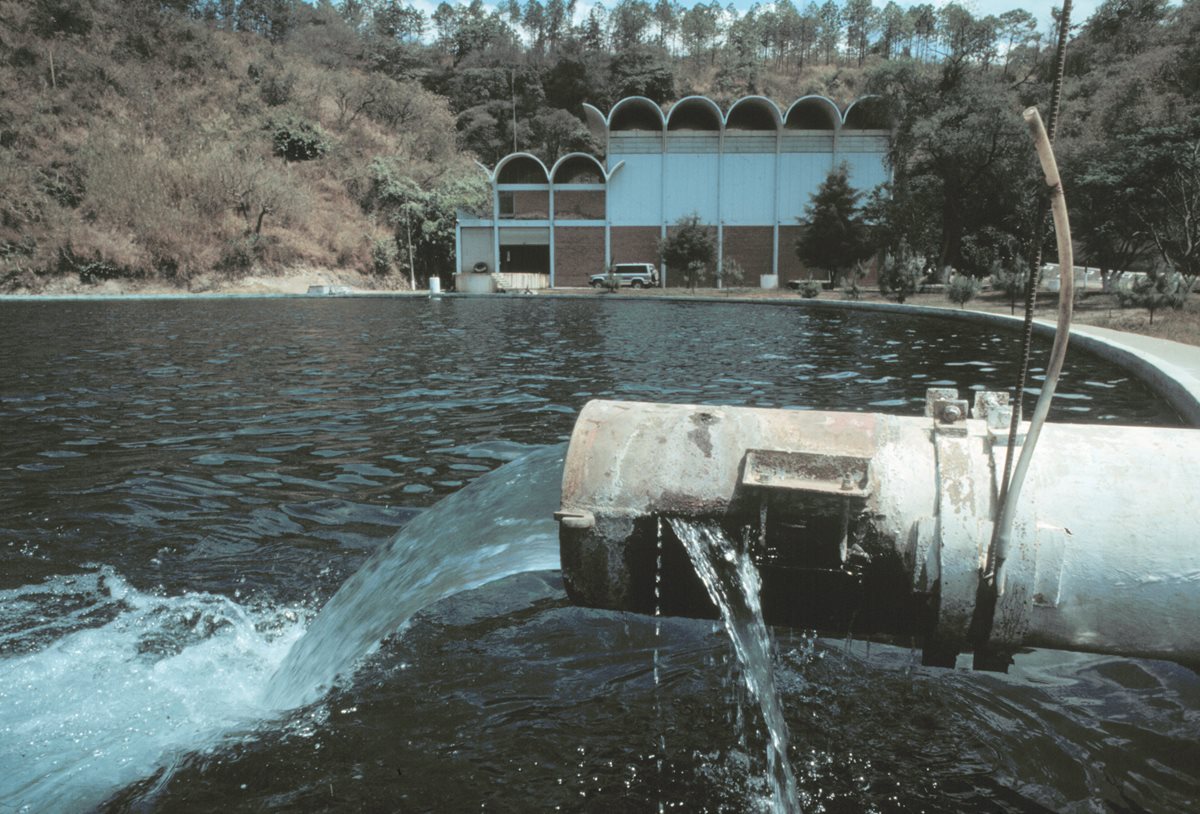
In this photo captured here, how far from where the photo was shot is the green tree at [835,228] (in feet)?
119

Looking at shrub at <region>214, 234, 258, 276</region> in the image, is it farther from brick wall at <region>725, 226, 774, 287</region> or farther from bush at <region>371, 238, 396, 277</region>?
brick wall at <region>725, 226, 774, 287</region>

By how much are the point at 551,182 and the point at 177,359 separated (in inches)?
1295

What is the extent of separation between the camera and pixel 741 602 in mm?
2734

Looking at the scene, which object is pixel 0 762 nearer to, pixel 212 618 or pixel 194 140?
pixel 212 618

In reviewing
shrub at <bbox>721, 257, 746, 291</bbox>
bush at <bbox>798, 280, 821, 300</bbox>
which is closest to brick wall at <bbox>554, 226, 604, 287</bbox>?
shrub at <bbox>721, 257, 746, 291</bbox>

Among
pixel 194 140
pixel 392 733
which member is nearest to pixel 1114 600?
pixel 392 733

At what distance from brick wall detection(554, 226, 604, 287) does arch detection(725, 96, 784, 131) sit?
28.2 ft

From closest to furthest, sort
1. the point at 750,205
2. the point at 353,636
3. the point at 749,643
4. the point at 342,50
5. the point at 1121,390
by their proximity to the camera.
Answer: the point at 749,643 → the point at 353,636 → the point at 1121,390 → the point at 750,205 → the point at 342,50

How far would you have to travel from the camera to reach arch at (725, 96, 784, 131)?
42844mm

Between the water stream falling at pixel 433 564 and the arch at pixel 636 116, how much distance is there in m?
41.7

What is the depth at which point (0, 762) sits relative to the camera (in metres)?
3.09

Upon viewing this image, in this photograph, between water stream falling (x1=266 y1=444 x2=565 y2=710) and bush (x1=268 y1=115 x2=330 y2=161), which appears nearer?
water stream falling (x1=266 y1=444 x2=565 y2=710)

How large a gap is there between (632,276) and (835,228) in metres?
9.53

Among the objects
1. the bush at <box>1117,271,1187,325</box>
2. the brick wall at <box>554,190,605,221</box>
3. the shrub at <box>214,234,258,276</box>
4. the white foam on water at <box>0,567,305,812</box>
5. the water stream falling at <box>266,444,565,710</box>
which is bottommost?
the white foam on water at <box>0,567,305,812</box>
